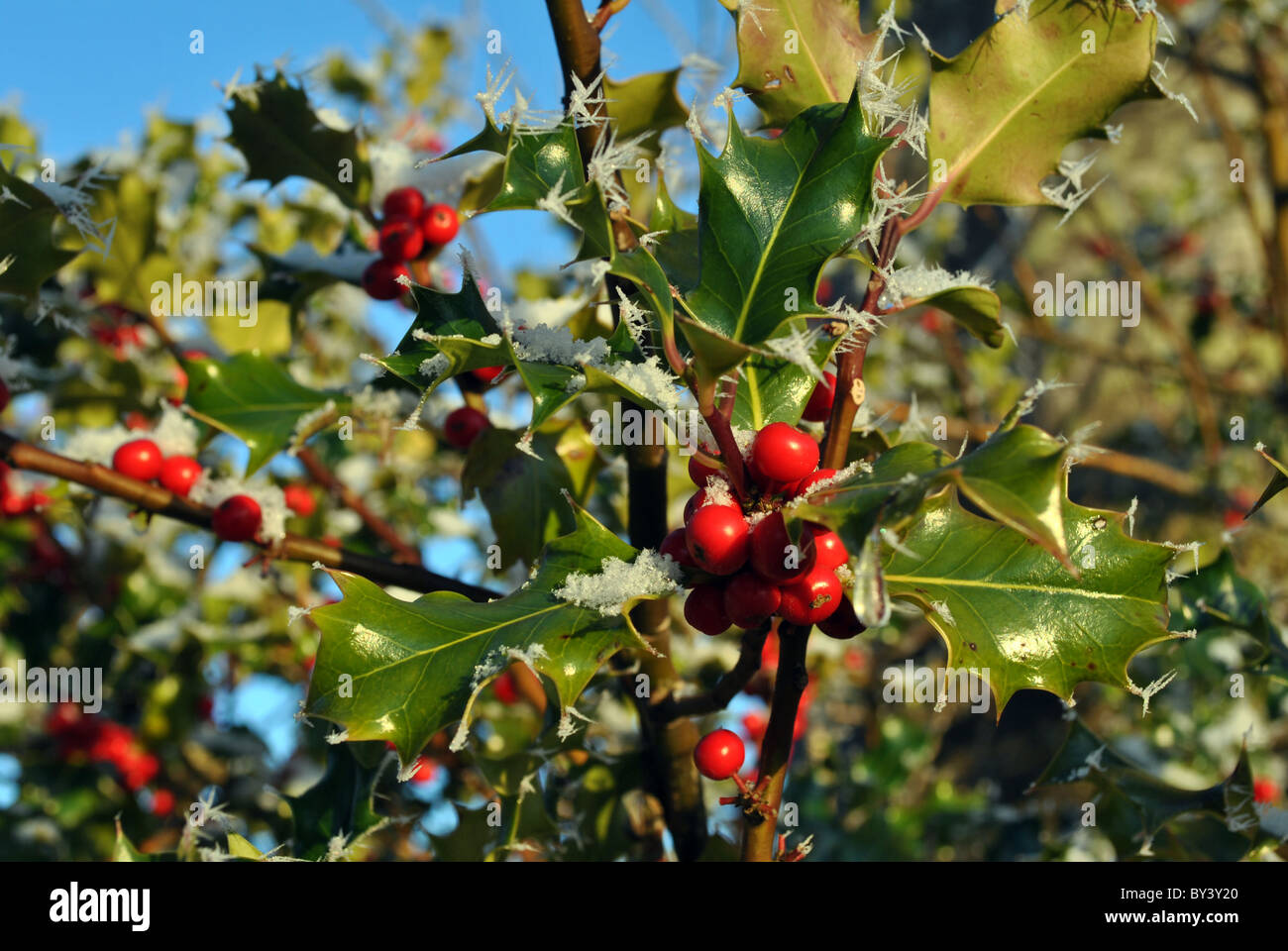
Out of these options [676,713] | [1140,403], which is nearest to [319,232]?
[676,713]

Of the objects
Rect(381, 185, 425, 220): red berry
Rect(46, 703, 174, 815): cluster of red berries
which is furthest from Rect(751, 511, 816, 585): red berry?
Rect(46, 703, 174, 815): cluster of red berries

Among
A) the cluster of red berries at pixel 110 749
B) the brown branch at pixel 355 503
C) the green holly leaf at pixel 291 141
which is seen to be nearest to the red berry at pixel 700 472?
the green holly leaf at pixel 291 141

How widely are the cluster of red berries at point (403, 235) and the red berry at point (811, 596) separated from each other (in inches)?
32.2

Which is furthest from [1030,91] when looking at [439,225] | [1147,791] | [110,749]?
[110,749]

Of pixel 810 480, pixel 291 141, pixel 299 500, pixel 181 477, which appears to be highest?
pixel 291 141

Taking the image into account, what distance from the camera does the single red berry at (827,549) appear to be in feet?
2.69

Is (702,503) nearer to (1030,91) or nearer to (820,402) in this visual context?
(820,402)

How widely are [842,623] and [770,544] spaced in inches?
6.1

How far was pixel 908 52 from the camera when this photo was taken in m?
3.70

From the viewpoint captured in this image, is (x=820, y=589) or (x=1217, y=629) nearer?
(x=820, y=589)

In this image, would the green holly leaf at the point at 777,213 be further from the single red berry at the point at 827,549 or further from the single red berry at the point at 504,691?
the single red berry at the point at 504,691

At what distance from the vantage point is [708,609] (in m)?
0.89
